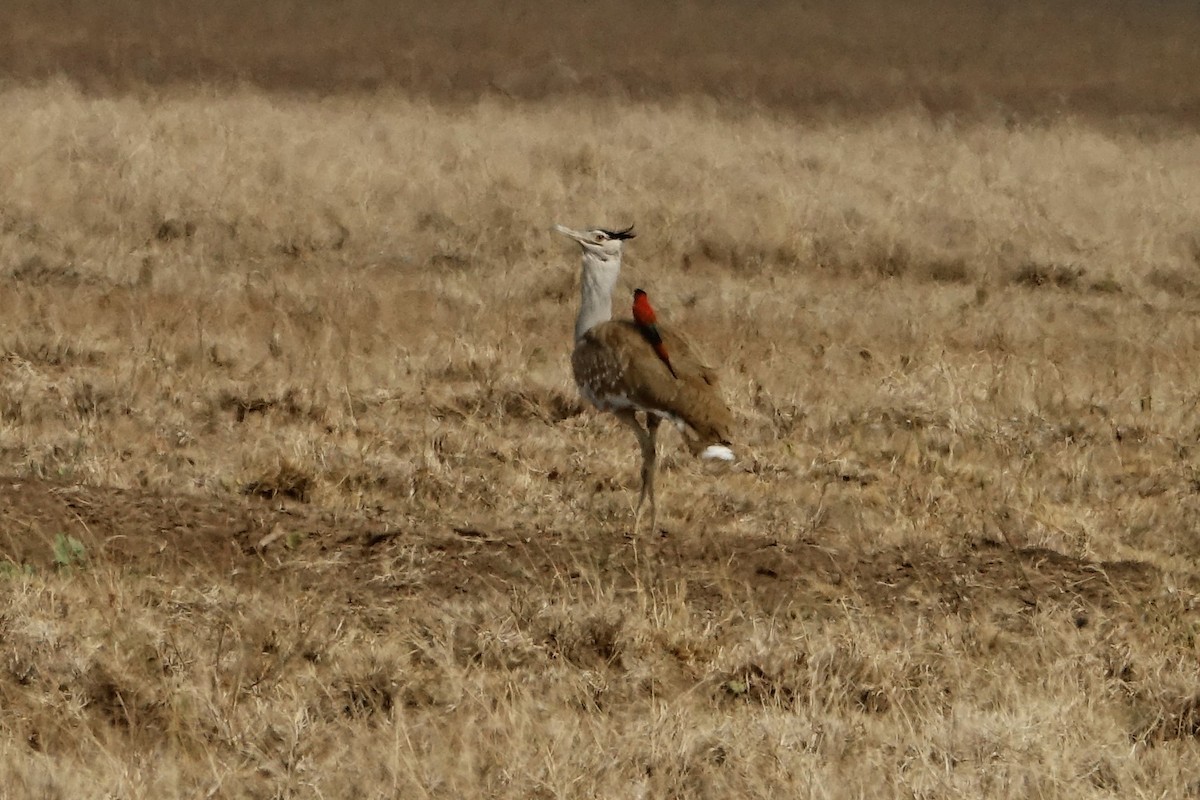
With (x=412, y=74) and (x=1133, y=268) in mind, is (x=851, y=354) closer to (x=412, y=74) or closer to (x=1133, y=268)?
(x=1133, y=268)

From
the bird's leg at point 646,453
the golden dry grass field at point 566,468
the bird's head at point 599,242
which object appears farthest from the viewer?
the bird's head at point 599,242

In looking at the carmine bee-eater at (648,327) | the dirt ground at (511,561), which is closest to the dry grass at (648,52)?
the carmine bee-eater at (648,327)

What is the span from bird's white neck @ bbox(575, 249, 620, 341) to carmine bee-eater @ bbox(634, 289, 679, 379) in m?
0.30

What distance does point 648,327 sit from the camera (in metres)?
8.27

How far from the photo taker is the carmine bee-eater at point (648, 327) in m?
8.16

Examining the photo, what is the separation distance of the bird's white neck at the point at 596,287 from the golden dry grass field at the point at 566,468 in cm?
94

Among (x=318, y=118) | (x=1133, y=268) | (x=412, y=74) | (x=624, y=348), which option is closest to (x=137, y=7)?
(x=412, y=74)

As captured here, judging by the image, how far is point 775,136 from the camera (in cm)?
2386

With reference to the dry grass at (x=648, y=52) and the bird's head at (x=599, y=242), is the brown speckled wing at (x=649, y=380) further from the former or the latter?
the dry grass at (x=648, y=52)

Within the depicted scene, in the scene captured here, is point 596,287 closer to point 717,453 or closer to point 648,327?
point 648,327

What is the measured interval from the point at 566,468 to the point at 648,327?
152 centimetres

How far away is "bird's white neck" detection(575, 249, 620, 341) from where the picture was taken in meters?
8.62

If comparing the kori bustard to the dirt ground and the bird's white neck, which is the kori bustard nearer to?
the bird's white neck

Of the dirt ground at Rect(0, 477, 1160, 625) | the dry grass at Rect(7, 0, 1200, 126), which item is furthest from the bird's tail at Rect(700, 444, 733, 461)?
the dry grass at Rect(7, 0, 1200, 126)
